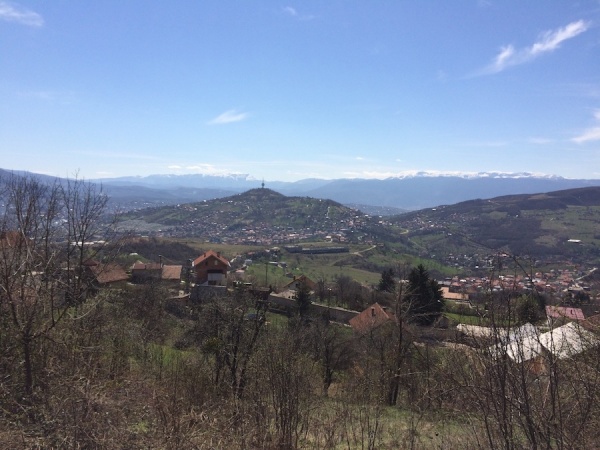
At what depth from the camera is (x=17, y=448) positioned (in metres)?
3.39

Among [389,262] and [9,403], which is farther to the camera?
[389,262]

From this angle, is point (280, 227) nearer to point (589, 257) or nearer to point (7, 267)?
point (589, 257)

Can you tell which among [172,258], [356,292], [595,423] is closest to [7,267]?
[595,423]

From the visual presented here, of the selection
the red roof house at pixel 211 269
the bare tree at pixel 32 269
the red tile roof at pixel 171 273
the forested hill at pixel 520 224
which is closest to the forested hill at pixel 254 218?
the forested hill at pixel 520 224

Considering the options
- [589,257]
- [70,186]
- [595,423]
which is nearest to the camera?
[595,423]

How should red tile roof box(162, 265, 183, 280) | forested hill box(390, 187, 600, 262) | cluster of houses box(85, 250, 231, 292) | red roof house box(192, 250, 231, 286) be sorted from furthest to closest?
forested hill box(390, 187, 600, 262), red roof house box(192, 250, 231, 286), red tile roof box(162, 265, 183, 280), cluster of houses box(85, 250, 231, 292)

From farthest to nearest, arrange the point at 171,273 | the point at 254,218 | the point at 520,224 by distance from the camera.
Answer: the point at 254,218, the point at 520,224, the point at 171,273

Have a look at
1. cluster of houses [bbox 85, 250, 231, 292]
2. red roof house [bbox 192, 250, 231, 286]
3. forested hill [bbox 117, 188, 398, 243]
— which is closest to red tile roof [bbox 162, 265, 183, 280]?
cluster of houses [bbox 85, 250, 231, 292]

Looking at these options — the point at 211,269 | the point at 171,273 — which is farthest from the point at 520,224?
the point at 171,273

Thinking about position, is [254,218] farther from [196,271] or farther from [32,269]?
[32,269]

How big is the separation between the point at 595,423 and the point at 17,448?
504 centimetres

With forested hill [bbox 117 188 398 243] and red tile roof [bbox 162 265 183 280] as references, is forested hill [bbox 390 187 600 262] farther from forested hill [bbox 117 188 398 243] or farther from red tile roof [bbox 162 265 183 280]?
red tile roof [bbox 162 265 183 280]

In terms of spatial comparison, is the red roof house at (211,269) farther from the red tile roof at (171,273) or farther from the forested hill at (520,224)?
the forested hill at (520,224)

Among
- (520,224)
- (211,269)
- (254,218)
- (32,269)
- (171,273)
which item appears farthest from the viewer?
(254,218)
